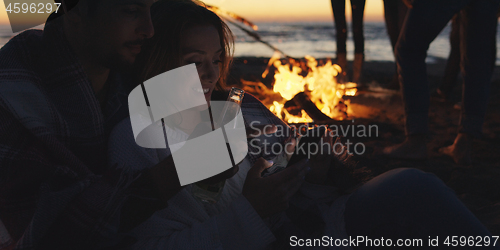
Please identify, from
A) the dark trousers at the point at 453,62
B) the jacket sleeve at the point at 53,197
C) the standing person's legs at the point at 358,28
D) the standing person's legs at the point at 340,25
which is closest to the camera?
the jacket sleeve at the point at 53,197

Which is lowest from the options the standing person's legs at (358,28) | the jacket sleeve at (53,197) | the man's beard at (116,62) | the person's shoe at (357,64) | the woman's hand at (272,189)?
the person's shoe at (357,64)

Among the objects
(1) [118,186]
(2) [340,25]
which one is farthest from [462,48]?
(1) [118,186]

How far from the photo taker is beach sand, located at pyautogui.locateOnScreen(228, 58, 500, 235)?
2.46 meters

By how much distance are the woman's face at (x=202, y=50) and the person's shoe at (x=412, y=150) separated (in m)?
2.16

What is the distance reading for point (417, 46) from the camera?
9.70 ft

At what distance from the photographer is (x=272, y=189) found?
134cm

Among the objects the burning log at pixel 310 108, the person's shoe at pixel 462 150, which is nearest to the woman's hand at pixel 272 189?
the person's shoe at pixel 462 150

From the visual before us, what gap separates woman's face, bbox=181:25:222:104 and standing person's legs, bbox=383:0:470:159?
1.98 metres

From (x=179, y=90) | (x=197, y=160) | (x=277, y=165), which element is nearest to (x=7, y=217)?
(x=197, y=160)

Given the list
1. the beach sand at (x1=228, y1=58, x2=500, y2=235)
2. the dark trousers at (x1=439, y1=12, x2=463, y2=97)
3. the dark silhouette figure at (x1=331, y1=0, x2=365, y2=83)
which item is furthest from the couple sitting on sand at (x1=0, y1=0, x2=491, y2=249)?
the dark trousers at (x1=439, y1=12, x2=463, y2=97)

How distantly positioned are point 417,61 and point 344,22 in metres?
2.35

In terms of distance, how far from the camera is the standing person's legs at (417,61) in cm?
277

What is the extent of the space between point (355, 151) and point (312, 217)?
230cm

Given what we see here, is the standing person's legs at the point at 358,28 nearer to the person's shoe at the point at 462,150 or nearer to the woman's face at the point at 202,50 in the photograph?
the person's shoe at the point at 462,150
